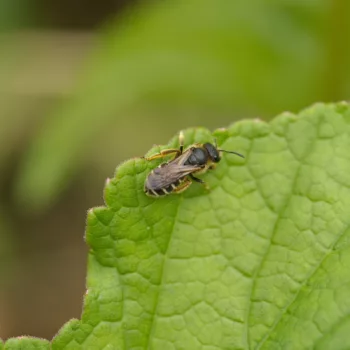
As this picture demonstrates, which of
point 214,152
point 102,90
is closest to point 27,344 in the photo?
point 214,152

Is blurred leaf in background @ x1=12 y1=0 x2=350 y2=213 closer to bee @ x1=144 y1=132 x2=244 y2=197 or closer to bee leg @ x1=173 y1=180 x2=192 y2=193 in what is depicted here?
bee @ x1=144 y1=132 x2=244 y2=197

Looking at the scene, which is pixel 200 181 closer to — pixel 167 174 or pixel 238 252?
pixel 167 174

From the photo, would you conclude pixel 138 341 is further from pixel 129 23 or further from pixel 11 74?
pixel 11 74

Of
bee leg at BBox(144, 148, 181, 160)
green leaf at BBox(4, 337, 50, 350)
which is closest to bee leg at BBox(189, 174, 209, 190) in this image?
bee leg at BBox(144, 148, 181, 160)

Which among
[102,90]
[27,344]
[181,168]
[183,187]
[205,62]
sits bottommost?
[27,344]

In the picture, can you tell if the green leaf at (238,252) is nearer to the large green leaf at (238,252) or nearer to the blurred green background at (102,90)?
the large green leaf at (238,252)
